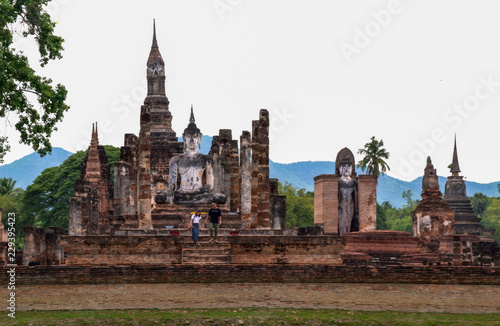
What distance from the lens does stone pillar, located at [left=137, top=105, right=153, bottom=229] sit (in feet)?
85.2

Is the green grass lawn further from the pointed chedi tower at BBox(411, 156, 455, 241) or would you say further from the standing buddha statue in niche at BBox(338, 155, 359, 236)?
the pointed chedi tower at BBox(411, 156, 455, 241)

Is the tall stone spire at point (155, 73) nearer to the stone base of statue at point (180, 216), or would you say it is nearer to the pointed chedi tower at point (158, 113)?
the pointed chedi tower at point (158, 113)

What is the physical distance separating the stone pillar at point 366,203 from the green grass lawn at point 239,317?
18517mm

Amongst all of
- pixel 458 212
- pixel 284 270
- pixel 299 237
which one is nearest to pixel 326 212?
pixel 299 237

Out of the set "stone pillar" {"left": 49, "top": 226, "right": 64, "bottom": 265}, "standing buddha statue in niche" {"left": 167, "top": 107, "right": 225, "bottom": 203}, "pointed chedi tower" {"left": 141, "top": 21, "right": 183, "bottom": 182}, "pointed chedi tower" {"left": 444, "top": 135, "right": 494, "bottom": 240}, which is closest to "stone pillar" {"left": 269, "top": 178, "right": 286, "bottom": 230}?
"standing buddha statue in niche" {"left": 167, "top": 107, "right": 225, "bottom": 203}

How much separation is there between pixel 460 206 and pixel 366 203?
24.4 meters

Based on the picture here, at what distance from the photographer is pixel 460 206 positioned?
5891cm

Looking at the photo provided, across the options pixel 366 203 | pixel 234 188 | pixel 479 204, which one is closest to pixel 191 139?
pixel 234 188

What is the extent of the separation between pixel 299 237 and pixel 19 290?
7517 millimetres

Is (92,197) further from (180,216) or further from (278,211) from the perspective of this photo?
(278,211)

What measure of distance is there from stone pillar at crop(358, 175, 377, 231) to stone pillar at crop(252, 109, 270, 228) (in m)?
10.4

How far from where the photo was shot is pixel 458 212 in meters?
58.5

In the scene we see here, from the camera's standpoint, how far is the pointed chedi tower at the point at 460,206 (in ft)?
187

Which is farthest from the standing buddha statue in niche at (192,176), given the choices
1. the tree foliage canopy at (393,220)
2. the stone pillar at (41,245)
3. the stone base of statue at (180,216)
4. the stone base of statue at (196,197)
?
the tree foliage canopy at (393,220)
